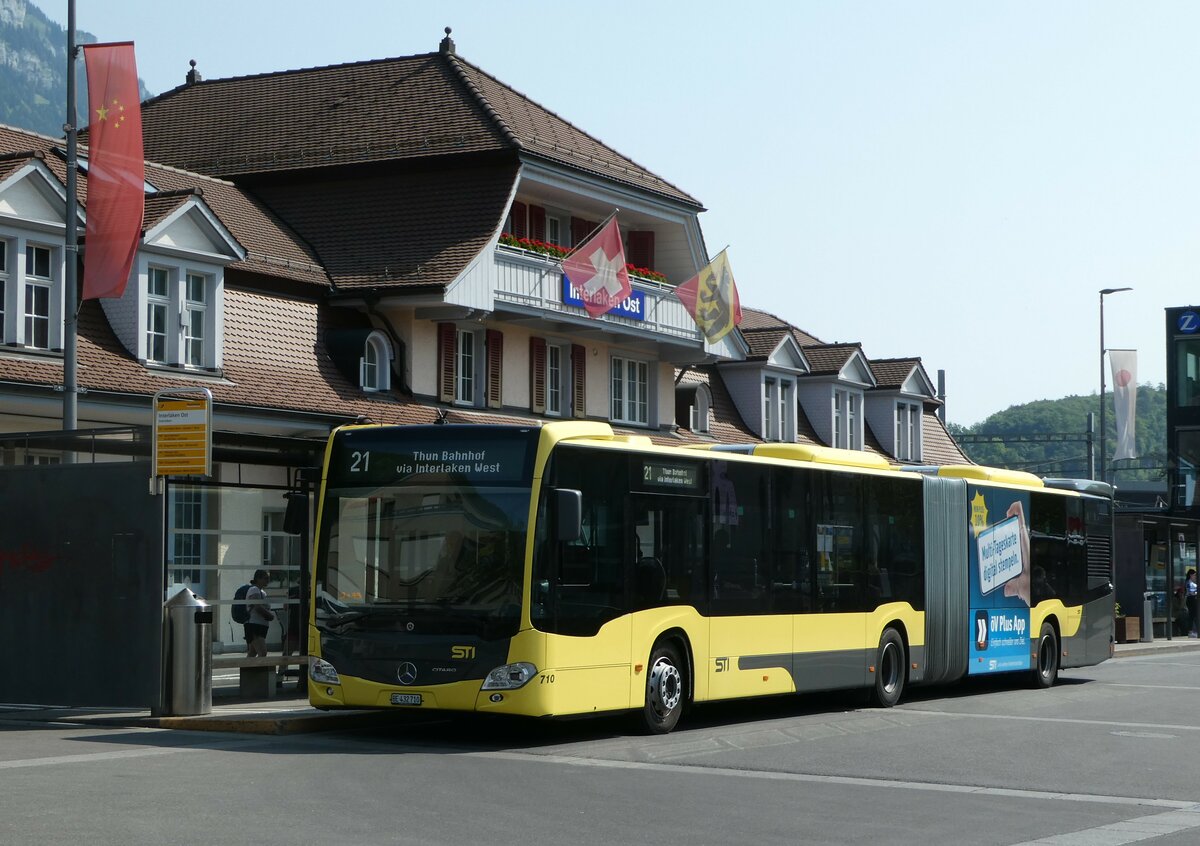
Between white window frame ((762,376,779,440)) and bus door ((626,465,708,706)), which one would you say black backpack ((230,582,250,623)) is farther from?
white window frame ((762,376,779,440))

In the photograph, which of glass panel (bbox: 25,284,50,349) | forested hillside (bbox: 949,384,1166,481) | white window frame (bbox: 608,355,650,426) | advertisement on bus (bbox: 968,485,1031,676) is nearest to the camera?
advertisement on bus (bbox: 968,485,1031,676)

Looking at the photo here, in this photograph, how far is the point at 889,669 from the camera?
74.7 ft

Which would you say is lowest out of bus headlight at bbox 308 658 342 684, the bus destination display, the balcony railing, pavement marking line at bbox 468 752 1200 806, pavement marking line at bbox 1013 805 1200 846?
pavement marking line at bbox 468 752 1200 806

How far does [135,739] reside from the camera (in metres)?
16.8

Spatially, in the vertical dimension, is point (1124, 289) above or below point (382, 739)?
above

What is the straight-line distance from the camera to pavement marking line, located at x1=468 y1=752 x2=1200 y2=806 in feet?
43.8

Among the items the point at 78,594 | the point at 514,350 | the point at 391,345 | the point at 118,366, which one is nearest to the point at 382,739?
the point at 78,594

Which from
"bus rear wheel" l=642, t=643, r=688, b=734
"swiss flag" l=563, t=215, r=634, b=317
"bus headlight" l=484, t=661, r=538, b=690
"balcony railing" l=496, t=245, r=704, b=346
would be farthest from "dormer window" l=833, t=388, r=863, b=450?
"bus headlight" l=484, t=661, r=538, b=690

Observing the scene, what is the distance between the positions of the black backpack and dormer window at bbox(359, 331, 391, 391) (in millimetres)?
13263

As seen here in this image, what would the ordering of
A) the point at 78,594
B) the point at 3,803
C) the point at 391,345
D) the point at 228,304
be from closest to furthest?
the point at 3,803
the point at 78,594
the point at 228,304
the point at 391,345

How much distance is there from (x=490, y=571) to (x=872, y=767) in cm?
371

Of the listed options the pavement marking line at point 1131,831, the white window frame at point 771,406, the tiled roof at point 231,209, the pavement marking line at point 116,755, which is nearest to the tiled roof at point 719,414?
the white window frame at point 771,406

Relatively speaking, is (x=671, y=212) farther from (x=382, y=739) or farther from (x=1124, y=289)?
(x=382, y=739)

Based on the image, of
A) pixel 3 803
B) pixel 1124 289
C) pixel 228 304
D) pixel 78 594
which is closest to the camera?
pixel 3 803
